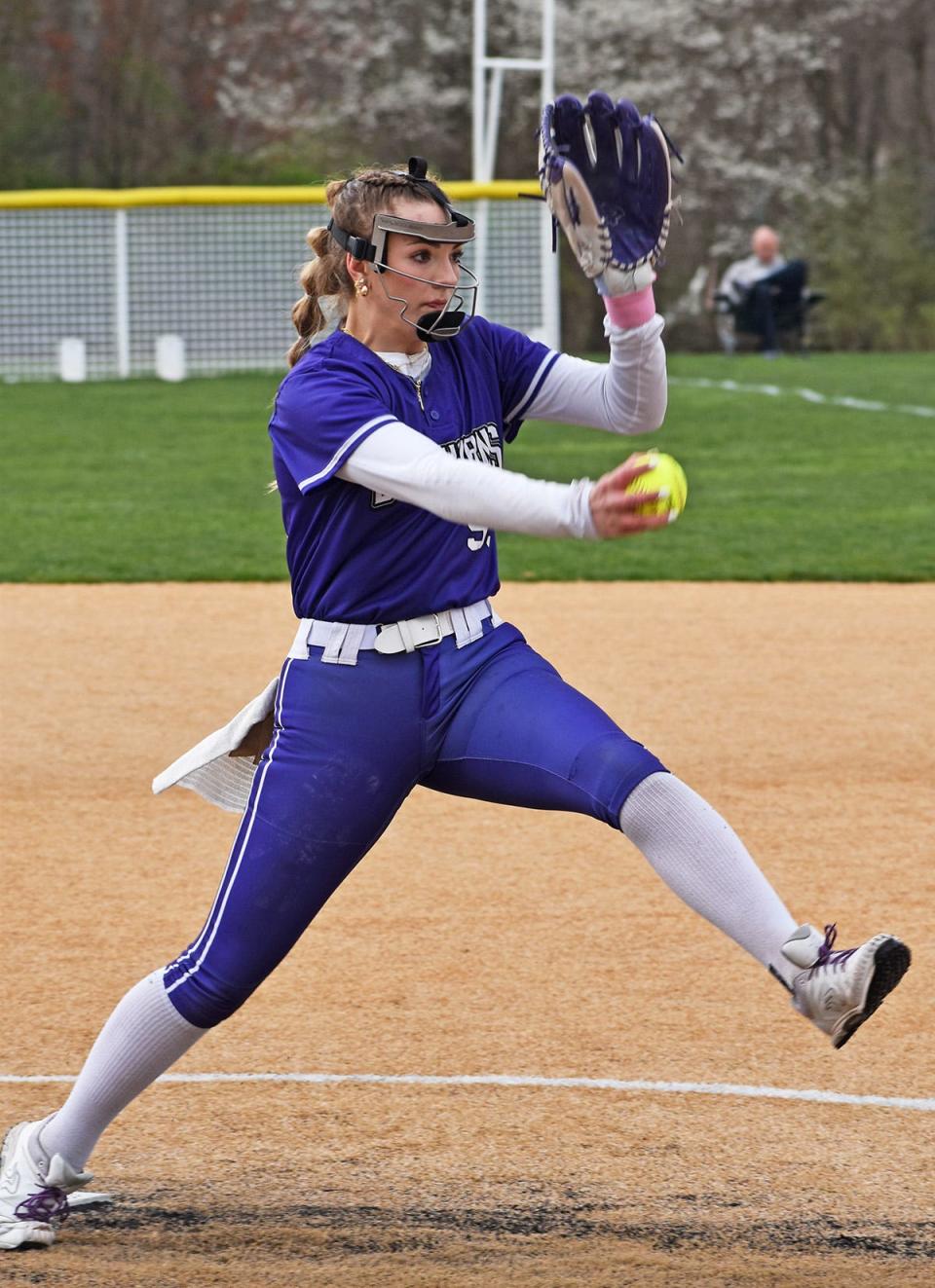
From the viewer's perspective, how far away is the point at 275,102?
121 feet

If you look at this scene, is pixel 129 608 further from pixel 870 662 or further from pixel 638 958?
pixel 638 958

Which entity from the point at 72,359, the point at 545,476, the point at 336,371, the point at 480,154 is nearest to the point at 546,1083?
the point at 336,371

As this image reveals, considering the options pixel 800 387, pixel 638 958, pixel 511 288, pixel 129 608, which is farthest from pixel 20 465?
pixel 638 958

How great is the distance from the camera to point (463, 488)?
3312 millimetres

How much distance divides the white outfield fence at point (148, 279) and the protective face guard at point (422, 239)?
1939 cm

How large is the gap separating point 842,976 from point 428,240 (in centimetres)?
156

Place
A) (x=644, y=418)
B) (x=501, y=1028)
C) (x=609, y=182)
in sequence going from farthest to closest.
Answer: (x=501, y=1028)
(x=644, y=418)
(x=609, y=182)

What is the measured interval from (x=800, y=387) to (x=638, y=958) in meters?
18.1

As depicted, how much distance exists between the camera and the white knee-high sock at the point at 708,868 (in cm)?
347

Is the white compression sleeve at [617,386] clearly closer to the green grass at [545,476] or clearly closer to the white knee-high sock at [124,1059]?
the white knee-high sock at [124,1059]

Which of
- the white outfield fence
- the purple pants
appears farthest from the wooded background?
the purple pants

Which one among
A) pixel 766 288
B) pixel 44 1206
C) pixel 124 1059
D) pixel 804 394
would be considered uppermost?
A: pixel 124 1059

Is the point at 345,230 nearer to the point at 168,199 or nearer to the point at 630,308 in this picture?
the point at 630,308

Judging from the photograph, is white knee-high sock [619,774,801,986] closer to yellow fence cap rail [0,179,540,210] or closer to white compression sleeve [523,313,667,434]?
white compression sleeve [523,313,667,434]
